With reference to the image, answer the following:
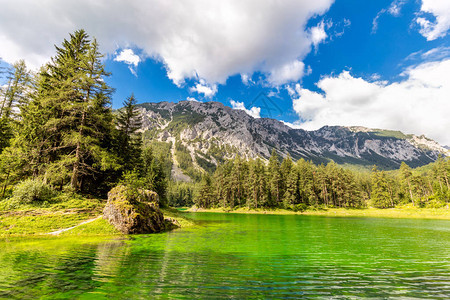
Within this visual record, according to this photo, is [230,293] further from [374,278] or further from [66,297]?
[374,278]

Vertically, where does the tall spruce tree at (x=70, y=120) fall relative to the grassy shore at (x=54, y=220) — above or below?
above

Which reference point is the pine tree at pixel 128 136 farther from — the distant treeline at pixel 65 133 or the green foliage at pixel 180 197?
the green foliage at pixel 180 197

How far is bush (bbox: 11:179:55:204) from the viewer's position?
20.6 meters

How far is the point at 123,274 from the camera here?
8.50 meters

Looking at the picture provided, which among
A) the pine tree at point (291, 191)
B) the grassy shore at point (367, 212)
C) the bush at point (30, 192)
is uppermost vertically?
the pine tree at point (291, 191)

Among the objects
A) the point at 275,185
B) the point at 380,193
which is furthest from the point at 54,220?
the point at 380,193

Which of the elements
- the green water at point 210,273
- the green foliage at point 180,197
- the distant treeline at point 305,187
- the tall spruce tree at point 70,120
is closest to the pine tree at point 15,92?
the tall spruce tree at point 70,120

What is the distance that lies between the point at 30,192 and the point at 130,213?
11322mm

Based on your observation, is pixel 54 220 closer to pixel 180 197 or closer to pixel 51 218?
pixel 51 218

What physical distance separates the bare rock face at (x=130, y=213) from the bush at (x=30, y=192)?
24.3 ft

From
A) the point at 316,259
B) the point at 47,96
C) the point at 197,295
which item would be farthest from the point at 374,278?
the point at 47,96

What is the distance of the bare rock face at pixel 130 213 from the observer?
813 inches

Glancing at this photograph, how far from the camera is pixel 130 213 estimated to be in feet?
69.4

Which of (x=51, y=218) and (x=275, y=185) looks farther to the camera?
(x=275, y=185)
